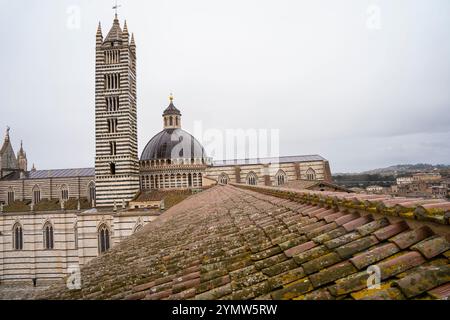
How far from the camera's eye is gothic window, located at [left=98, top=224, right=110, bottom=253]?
30016 mm

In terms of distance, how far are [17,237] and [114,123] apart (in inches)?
633

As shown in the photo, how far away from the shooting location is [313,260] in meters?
2.63

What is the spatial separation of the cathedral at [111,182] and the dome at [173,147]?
0.11 meters

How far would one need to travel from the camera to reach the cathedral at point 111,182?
99.1 ft

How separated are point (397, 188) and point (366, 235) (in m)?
10.8

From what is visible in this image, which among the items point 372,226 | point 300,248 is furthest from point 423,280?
point 300,248

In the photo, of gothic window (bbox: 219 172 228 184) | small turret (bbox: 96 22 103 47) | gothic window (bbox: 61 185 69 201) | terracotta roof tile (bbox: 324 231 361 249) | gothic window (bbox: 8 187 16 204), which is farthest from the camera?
gothic window (bbox: 8 187 16 204)

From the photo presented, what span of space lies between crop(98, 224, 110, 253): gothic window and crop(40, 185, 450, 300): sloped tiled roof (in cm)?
2698

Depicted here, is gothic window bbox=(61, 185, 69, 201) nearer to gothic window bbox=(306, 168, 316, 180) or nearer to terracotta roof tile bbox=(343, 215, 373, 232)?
gothic window bbox=(306, 168, 316, 180)

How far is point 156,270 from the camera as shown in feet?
14.1

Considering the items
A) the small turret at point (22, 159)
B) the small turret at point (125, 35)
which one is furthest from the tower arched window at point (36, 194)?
the small turret at point (125, 35)

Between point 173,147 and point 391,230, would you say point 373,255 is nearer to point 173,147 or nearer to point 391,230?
point 391,230

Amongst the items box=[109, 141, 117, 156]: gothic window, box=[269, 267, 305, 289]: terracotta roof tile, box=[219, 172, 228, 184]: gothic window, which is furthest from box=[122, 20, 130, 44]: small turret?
box=[269, 267, 305, 289]: terracotta roof tile

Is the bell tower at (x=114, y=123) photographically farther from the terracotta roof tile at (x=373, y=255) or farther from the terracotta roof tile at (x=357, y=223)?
the terracotta roof tile at (x=373, y=255)
